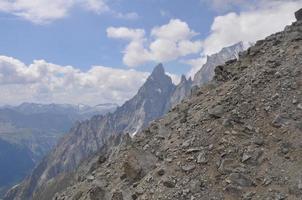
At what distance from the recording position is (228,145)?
27938mm

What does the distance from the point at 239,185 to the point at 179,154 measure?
5117mm

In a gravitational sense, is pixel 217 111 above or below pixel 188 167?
above

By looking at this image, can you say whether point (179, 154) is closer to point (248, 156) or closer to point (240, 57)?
point (248, 156)

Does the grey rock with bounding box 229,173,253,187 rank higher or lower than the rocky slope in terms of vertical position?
lower

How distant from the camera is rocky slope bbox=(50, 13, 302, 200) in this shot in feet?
84.0

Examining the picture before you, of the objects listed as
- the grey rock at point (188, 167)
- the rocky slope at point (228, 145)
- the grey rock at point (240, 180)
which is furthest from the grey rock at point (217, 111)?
the grey rock at point (240, 180)

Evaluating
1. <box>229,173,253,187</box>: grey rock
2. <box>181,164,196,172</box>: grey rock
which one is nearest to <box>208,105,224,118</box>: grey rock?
<box>181,164,196,172</box>: grey rock

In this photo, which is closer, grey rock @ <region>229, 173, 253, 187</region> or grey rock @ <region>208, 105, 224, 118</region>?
grey rock @ <region>229, 173, 253, 187</region>

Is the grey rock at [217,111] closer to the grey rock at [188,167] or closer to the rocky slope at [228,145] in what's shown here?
the rocky slope at [228,145]

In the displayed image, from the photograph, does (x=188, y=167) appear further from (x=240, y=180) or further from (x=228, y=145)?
(x=240, y=180)

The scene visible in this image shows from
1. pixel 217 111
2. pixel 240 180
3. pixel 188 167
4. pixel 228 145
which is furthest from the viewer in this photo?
pixel 217 111

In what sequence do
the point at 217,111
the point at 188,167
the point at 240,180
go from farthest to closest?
the point at 217,111 → the point at 188,167 → the point at 240,180

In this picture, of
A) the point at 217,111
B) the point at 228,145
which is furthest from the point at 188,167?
the point at 217,111

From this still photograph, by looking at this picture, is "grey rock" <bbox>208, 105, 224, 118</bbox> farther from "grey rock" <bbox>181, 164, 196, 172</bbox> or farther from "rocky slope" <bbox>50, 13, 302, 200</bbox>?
"grey rock" <bbox>181, 164, 196, 172</bbox>
